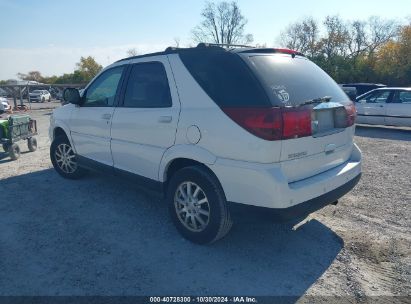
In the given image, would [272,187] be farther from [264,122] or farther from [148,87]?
[148,87]

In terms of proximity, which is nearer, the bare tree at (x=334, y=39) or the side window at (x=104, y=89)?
the side window at (x=104, y=89)

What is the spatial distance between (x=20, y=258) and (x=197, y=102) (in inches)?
91.0

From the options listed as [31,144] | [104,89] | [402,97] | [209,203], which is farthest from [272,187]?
[402,97]

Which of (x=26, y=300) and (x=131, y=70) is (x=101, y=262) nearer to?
(x=26, y=300)

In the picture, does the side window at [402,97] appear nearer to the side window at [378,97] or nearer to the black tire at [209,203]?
the side window at [378,97]

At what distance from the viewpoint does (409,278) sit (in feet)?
9.49

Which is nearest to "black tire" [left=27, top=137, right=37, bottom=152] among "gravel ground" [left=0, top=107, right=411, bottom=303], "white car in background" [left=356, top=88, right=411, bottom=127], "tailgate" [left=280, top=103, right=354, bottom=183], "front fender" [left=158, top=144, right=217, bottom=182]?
"gravel ground" [left=0, top=107, right=411, bottom=303]

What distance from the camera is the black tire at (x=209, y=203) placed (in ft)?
10.3

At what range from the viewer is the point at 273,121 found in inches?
108

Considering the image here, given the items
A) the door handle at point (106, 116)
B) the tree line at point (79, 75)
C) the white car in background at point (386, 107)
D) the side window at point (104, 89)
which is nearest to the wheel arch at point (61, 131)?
the side window at point (104, 89)

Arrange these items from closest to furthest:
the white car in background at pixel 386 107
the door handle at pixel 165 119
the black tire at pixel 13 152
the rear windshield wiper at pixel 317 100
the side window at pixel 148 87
A: the rear windshield wiper at pixel 317 100 < the door handle at pixel 165 119 < the side window at pixel 148 87 < the black tire at pixel 13 152 < the white car in background at pixel 386 107

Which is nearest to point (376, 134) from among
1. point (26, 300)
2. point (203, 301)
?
point (203, 301)

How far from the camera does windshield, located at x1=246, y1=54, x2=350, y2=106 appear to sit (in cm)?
291

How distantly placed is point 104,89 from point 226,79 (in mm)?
2216
